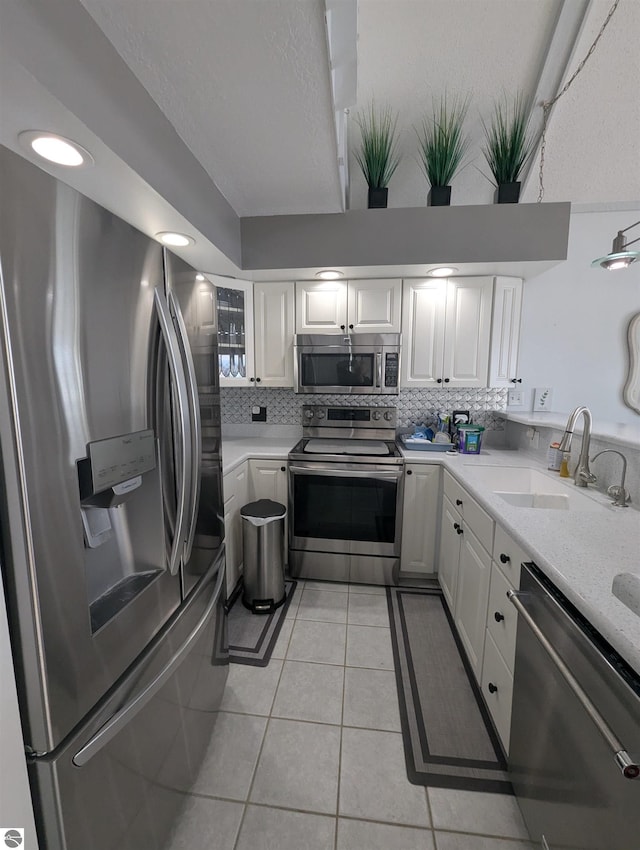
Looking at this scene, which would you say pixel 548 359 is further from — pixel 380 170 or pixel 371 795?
pixel 371 795

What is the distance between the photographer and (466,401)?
2.83 metres

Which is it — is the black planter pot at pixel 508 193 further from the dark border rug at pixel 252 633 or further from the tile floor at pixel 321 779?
the dark border rug at pixel 252 633

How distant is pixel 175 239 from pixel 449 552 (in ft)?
7.69

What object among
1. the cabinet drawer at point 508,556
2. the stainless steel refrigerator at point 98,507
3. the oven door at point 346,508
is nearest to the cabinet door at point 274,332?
the oven door at point 346,508

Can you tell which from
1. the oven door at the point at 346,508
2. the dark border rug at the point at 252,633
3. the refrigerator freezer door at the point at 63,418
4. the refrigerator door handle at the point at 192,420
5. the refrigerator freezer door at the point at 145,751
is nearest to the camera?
the refrigerator freezer door at the point at 63,418

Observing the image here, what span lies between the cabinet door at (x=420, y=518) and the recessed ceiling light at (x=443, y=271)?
4.31ft

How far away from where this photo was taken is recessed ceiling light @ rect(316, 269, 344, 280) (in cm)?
241

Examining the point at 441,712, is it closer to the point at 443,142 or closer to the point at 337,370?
the point at 337,370

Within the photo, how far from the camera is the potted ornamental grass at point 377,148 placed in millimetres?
2148

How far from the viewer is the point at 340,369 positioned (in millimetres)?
2553

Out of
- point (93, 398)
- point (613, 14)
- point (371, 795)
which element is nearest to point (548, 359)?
point (613, 14)

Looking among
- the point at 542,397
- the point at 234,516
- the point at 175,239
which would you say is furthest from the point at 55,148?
the point at 542,397

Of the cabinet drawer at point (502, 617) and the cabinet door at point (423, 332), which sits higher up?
A: the cabinet door at point (423, 332)

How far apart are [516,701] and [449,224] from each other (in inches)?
95.3
